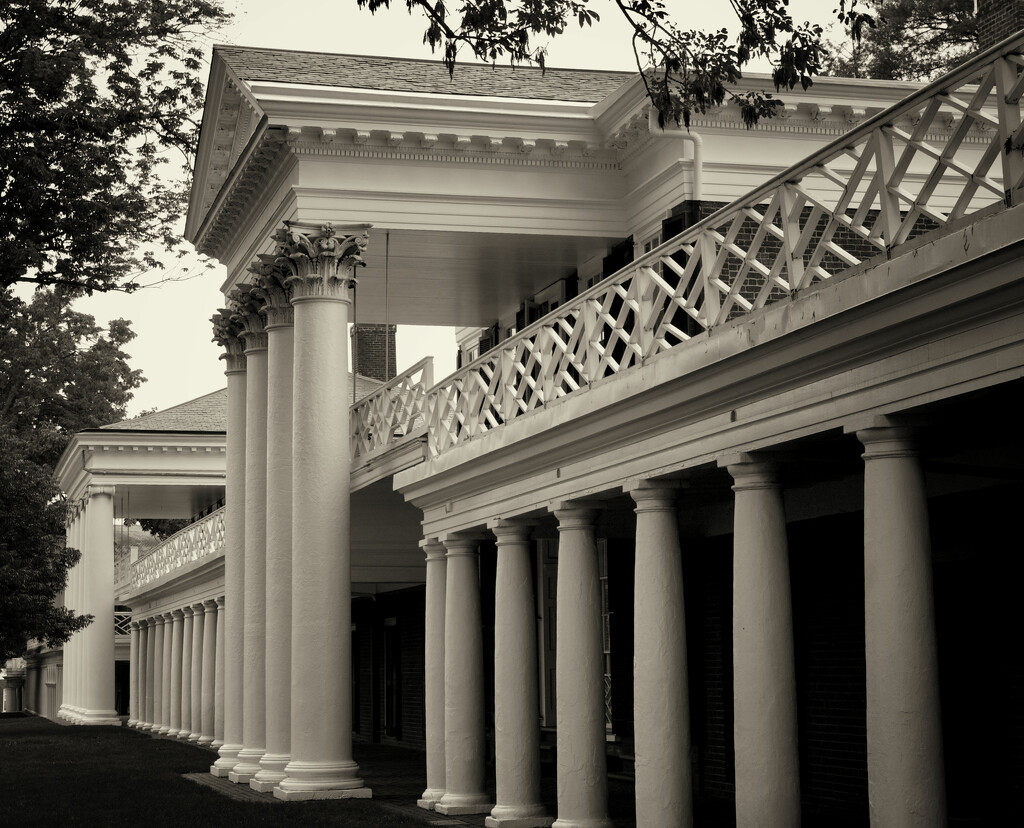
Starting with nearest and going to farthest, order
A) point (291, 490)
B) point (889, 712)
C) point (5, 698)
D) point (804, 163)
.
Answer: point (889, 712), point (804, 163), point (291, 490), point (5, 698)

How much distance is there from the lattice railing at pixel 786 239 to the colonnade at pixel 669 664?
50.8 inches

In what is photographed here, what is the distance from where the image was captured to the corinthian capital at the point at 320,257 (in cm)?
2189

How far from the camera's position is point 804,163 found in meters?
10.8

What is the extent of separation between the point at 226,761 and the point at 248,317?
7461 mm

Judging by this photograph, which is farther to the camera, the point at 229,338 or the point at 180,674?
the point at 180,674

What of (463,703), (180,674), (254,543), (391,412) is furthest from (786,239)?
(180,674)

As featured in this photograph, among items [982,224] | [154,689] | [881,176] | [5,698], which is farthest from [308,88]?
[5,698]

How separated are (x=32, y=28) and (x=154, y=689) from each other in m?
38.7

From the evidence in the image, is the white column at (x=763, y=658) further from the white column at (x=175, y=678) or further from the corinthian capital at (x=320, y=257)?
the white column at (x=175, y=678)

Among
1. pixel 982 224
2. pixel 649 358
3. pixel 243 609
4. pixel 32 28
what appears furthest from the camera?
pixel 243 609

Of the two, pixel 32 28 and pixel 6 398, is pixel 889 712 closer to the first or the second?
pixel 32 28

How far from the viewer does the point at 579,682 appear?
584 inches

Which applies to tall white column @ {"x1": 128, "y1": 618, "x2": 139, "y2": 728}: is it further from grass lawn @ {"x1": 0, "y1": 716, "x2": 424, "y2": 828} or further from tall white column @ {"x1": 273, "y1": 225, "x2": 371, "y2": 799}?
tall white column @ {"x1": 273, "y1": 225, "x2": 371, "y2": 799}

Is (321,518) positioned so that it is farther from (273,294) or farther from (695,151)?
(695,151)
